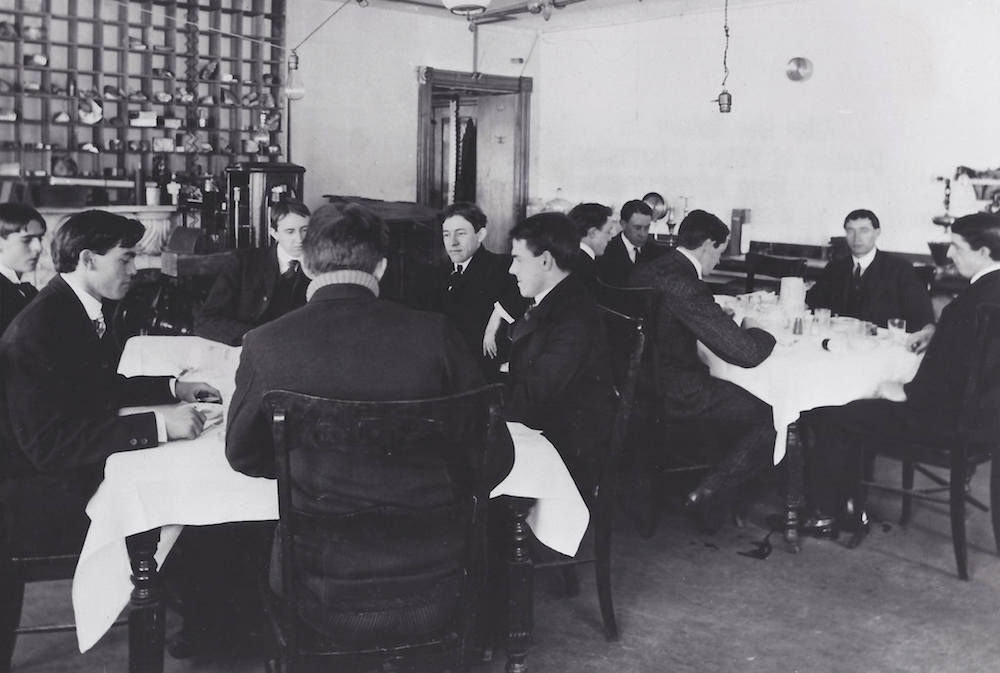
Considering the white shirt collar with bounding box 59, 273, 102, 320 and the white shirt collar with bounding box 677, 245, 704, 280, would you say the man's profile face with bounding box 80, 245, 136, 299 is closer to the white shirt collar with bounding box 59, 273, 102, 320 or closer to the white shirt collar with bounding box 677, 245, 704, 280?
the white shirt collar with bounding box 59, 273, 102, 320

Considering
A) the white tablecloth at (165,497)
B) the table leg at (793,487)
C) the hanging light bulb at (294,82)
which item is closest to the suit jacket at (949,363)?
the table leg at (793,487)

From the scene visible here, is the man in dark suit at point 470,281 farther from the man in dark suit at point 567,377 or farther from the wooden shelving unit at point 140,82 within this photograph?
the wooden shelving unit at point 140,82

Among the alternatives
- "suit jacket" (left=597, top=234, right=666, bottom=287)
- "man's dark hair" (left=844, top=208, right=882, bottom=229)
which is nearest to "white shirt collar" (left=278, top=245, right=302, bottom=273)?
"suit jacket" (left=597, top=234, right=666, bottom=287)

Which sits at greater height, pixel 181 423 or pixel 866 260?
pixel 866 260

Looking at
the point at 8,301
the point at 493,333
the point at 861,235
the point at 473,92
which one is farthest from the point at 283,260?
the point at 473,92

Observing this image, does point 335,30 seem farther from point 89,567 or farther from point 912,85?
point 89,567

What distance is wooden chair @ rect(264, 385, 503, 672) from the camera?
81.1 inches

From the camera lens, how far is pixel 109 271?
118 inches

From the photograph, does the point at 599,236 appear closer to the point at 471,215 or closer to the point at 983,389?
the point at 471,215

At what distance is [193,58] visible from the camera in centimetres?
938

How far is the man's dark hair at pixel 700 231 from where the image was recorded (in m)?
4.33

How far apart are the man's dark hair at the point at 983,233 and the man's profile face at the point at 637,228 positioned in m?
2.43

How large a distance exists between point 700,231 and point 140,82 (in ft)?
22.0

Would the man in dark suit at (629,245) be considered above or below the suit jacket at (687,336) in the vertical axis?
above
